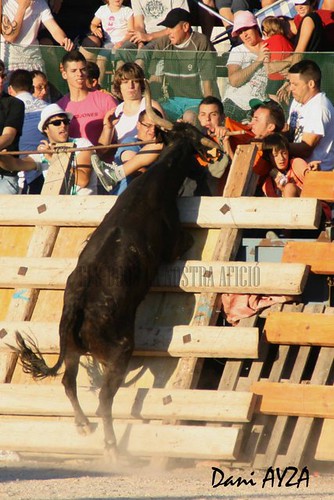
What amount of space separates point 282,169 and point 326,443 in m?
2.13

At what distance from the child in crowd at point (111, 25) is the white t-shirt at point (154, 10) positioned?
0.35 ft

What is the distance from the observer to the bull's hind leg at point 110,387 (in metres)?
7.90

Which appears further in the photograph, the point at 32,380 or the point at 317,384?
the point at 32,380

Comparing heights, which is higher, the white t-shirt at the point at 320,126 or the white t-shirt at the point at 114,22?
the white t-shirt at the point at 320,126

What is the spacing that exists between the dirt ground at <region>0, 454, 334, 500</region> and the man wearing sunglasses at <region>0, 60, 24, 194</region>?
232 cm

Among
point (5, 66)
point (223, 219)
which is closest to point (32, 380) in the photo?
point (223, 219)

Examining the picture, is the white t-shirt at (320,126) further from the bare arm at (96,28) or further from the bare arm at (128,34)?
the bare arm at (96,28)

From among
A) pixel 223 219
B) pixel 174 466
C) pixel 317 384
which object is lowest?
pixel 174 466

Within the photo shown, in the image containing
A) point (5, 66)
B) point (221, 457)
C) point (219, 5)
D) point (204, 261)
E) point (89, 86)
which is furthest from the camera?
point (219, 5)

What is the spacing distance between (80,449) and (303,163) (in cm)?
269

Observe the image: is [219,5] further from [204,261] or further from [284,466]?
[284,466]

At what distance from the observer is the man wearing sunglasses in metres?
9.43

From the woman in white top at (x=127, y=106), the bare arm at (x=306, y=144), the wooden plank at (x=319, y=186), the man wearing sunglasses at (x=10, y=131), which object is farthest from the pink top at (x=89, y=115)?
the wooden plank at (x=319, y=186)

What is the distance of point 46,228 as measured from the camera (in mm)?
8906
